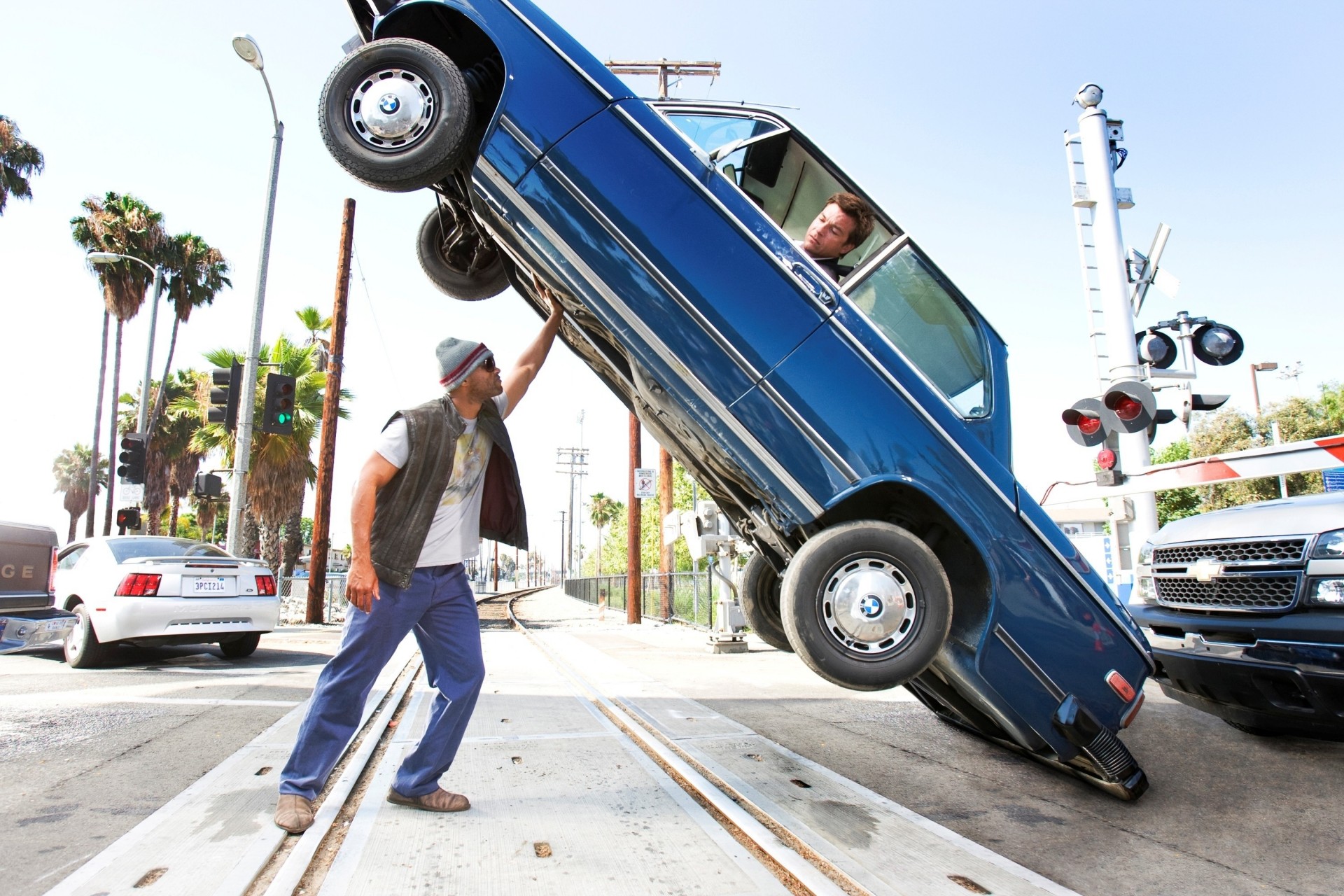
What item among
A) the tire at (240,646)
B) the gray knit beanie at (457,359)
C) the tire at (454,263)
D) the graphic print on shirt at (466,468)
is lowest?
the tire at (240,646)

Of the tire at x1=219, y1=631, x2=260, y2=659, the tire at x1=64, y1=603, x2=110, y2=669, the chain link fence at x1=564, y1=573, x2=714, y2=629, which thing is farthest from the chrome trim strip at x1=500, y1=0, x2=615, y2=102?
the chain link fence at x1=564, y1=573, x2=714, y2=629

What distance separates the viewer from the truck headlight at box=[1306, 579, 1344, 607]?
3.30 meters

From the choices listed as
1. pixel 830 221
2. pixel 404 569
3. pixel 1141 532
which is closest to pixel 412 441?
pixel 404 569

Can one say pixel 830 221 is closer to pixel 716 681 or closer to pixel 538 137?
pixel 538 137

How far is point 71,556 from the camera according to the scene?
7969 millimetres

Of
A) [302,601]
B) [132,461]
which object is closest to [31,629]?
[132,461]

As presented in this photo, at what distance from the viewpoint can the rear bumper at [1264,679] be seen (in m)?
3.18

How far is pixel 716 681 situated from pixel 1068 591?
4.49m

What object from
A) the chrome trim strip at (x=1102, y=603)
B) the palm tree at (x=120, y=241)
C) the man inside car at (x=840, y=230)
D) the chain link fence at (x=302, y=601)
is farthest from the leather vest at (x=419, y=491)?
the palm tree at (x=120, y=241)

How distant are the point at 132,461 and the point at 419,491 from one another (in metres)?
13.0

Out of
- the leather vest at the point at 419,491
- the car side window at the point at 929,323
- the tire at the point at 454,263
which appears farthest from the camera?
the tire at the point at 454,263

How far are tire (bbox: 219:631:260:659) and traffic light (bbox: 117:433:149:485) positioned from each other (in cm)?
661

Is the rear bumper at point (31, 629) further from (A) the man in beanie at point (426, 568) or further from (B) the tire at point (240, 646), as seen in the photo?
(A) the man in beanie at point (426, 568)

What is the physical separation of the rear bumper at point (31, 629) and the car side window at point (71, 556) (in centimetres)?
147
